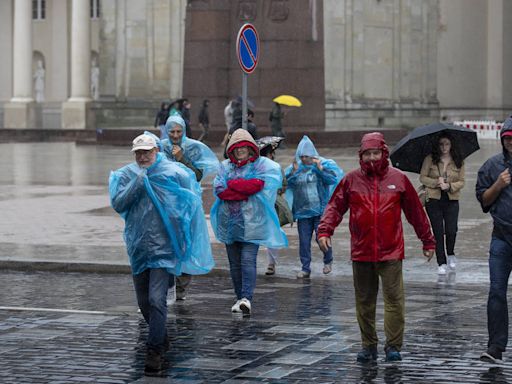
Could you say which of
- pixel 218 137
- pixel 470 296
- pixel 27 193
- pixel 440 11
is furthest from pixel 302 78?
pixel 440 11

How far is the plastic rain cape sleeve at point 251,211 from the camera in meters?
12.8

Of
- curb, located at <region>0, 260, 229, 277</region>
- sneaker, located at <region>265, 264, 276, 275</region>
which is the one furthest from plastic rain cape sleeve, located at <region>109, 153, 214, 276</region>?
curb, located at <region>0, 260, 229, 277</region>

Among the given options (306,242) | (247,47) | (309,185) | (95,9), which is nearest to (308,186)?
(309,185)

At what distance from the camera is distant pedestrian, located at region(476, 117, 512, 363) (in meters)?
10.1

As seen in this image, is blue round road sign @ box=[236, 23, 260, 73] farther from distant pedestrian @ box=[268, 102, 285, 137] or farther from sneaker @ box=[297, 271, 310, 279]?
distant pedestrian @ box=[268, 102, 285, 137]

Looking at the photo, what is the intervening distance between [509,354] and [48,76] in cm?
7989

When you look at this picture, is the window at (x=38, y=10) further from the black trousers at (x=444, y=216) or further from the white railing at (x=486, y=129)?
the black trousers at (x=444, y=216)

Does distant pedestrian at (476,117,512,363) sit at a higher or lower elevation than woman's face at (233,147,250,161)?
lower

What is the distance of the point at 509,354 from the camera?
1045 centimetres

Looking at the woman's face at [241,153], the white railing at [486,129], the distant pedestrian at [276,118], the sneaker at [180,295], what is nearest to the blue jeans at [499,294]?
the woman's face at [241,153]

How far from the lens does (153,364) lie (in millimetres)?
9812

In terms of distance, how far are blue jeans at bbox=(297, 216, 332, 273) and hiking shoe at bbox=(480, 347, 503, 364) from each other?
5.28 meters

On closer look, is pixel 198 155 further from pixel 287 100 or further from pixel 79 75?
pixel 79 75

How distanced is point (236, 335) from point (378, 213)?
1771 mm
